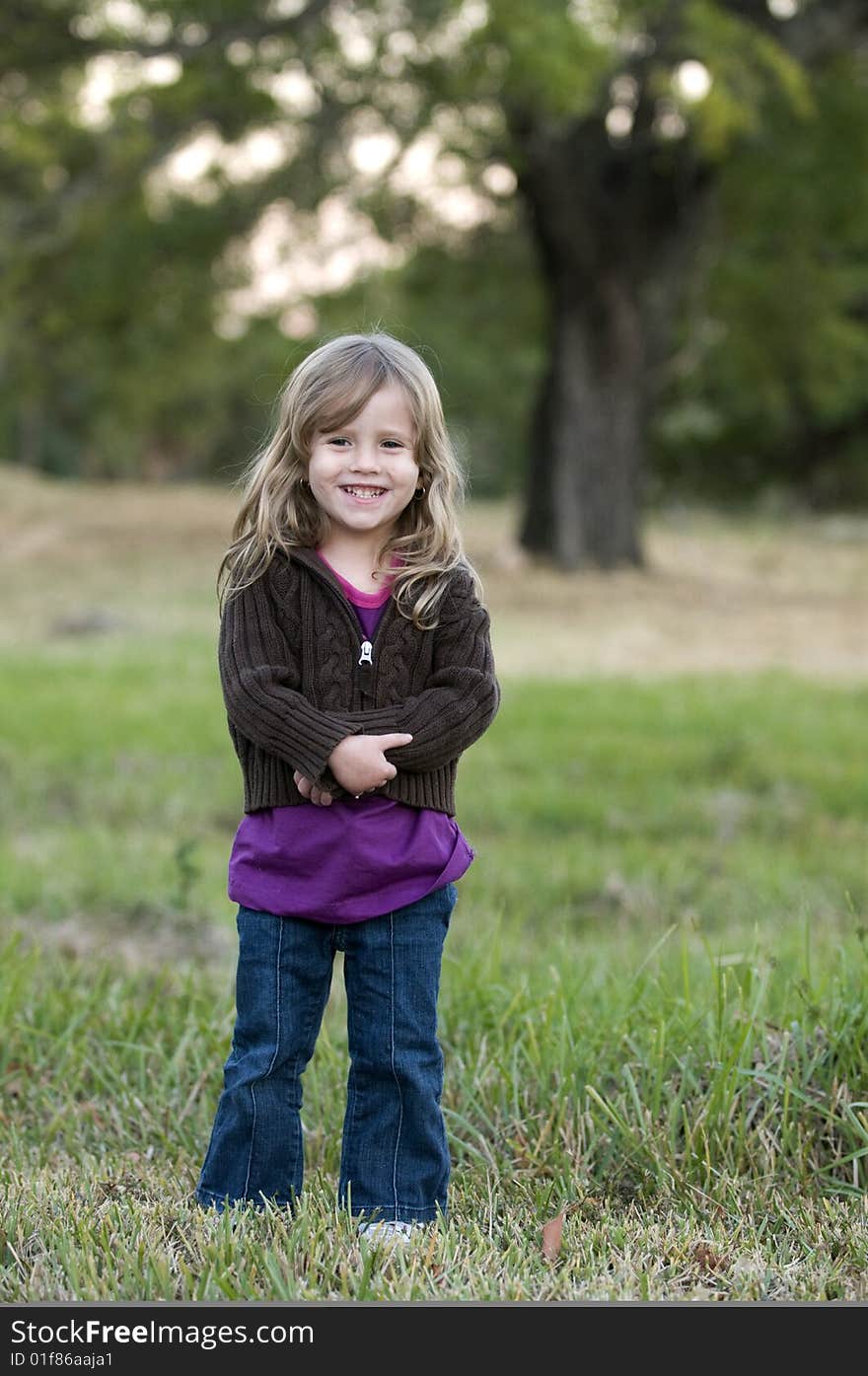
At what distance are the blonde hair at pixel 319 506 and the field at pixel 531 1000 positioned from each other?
3.51ft

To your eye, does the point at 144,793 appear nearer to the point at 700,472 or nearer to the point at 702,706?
the point at 702,706

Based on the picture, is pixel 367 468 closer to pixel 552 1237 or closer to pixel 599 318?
pixel 552 1237

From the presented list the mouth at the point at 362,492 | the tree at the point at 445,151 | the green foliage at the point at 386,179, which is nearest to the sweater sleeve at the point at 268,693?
the mouth at the point at 362,492

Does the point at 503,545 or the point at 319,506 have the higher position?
the point at 503,545

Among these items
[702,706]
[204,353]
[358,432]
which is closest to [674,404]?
[204,353]

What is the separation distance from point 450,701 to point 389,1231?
95 centimetres

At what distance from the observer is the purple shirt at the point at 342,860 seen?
2646mm

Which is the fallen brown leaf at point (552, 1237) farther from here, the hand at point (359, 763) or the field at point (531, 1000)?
the hand at point (359, 763)

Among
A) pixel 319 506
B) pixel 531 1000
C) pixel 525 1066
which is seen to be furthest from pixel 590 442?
pixel 319 506

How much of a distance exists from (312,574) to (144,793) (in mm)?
4022

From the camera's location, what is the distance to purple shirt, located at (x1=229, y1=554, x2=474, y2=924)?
2646mm

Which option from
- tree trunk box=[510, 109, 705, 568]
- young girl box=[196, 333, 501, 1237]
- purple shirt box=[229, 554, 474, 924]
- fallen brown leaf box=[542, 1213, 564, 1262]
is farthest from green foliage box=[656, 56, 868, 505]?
fallen brown leaf box=[542, 1213, 564, 1262]

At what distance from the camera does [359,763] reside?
2.57 m

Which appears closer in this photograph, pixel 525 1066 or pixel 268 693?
pixel 268 693
